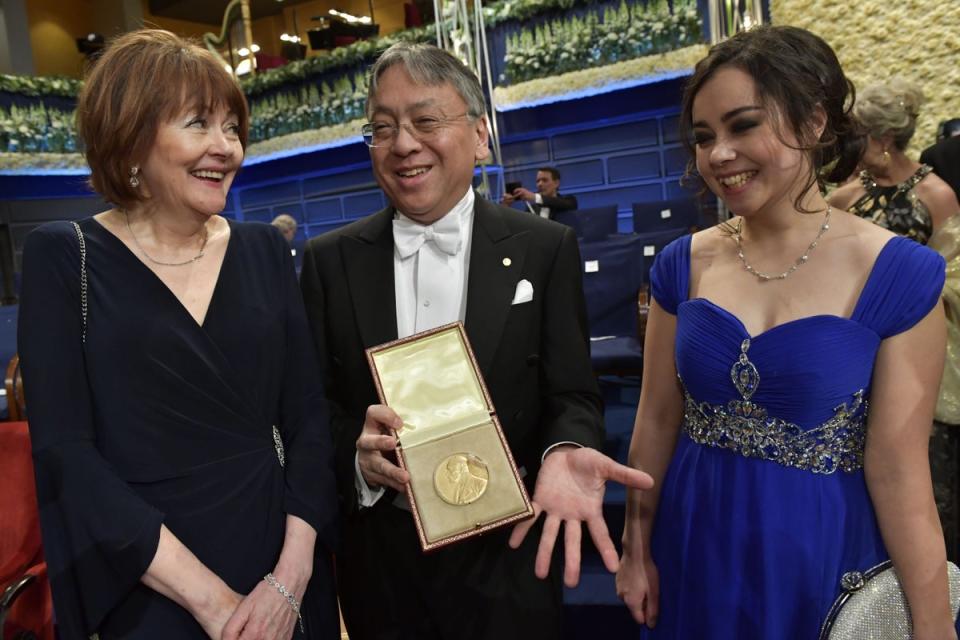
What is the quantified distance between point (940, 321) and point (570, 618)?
1592 millimetres

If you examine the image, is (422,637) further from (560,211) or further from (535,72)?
(535,72)

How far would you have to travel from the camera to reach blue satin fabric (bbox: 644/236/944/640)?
111 cm

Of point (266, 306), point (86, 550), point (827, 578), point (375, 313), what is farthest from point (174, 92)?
point (827, 578)

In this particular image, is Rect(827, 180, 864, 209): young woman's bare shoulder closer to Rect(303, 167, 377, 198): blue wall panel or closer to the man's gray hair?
the man's gray hair

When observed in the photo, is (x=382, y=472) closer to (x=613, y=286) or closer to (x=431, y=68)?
(x=431, y=68)

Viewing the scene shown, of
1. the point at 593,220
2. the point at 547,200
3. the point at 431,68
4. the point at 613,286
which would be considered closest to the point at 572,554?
the point at 431,68

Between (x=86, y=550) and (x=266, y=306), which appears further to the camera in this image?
(x=266, y=306)

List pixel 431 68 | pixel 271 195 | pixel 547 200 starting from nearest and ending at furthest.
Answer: pixel 431 68 → pixel 547 200 → pixel 271 195

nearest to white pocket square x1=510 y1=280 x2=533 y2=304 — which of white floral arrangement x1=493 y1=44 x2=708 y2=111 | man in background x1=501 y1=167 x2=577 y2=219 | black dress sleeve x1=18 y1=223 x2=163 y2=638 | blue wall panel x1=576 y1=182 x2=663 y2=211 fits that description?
black dress sleeve x1=18 y1=223 x2=163 y2=638

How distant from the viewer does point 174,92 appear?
45.1 inches

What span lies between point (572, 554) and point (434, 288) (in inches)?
23.0

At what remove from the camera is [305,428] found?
130cm

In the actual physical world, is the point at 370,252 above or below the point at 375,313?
above

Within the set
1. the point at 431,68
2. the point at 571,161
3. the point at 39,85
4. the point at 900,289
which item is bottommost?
the point at 900,289
